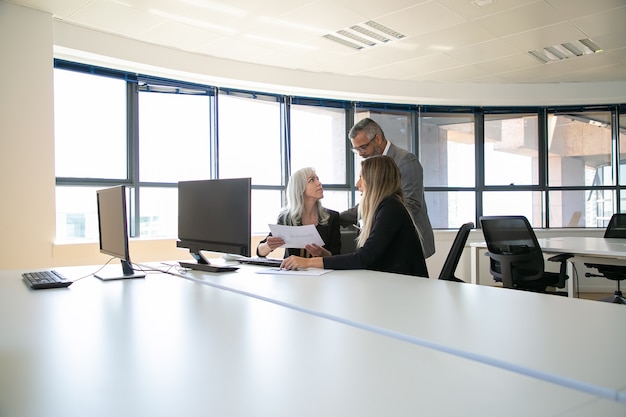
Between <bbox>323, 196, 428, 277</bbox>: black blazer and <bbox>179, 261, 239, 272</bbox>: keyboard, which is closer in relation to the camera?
<bbox>323, 196, 428, 277</bbox>: black blazer

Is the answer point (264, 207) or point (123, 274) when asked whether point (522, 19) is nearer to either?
point (264, 207)

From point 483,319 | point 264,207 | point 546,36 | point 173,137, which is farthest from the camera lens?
point 264,207

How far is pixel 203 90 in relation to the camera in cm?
518

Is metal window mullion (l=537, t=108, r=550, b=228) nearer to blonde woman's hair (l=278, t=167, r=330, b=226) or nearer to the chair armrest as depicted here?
the chair armrest

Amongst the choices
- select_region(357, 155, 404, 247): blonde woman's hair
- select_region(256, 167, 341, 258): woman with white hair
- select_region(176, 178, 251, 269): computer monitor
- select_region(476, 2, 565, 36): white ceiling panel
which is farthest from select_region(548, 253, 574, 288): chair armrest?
select_region(176, 178, 251, 269): computer monitor

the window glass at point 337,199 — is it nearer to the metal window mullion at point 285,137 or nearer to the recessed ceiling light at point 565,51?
the metal window mullion at point 285,137

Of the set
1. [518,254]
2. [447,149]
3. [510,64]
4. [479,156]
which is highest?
[510,64]

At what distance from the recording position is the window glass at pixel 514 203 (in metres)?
6.47

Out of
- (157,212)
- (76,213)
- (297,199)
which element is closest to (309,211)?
(297,199)

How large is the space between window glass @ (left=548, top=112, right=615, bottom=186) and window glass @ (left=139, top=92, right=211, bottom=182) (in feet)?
15.4

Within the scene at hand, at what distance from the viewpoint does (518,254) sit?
3779 mm

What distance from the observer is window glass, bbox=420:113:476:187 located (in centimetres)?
641

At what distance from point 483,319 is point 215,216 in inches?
53.6

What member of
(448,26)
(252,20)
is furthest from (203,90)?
(448,26)
